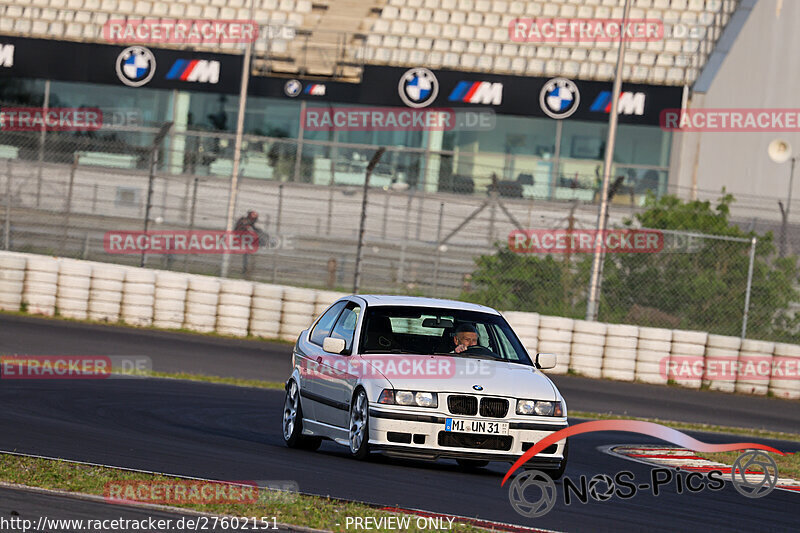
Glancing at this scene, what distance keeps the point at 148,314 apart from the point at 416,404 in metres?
12.5

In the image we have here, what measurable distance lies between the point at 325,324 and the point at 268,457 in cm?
188

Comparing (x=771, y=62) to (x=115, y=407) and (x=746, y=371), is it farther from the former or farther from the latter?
(x=115, y=407)

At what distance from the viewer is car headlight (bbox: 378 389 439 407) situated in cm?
880

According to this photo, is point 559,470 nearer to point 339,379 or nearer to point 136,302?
point 339,379

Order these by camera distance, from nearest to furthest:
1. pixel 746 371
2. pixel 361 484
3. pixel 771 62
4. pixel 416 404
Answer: pixel 361 484 → pixel 416 404 → pixel 746 371 → pixel 771 62

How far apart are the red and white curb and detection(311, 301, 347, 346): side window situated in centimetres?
318

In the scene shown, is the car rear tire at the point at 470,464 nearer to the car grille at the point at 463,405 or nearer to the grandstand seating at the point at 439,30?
the car grille at the point at 463,405

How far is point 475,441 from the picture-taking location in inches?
348

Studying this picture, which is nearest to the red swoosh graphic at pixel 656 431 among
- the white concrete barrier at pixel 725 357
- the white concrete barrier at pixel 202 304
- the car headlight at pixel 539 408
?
the car headlight at pixel 539 408

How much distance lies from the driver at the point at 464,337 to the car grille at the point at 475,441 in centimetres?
94

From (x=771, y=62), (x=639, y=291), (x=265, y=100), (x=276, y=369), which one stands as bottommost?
(x=276, y=369)

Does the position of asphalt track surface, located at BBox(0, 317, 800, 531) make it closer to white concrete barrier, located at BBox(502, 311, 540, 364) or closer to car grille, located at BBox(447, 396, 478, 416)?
car grille, located at BBox(447, 396, 478, 416)

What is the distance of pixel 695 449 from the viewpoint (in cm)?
1322

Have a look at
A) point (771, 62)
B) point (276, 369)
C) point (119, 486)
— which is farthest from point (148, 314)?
point (771, 62)
